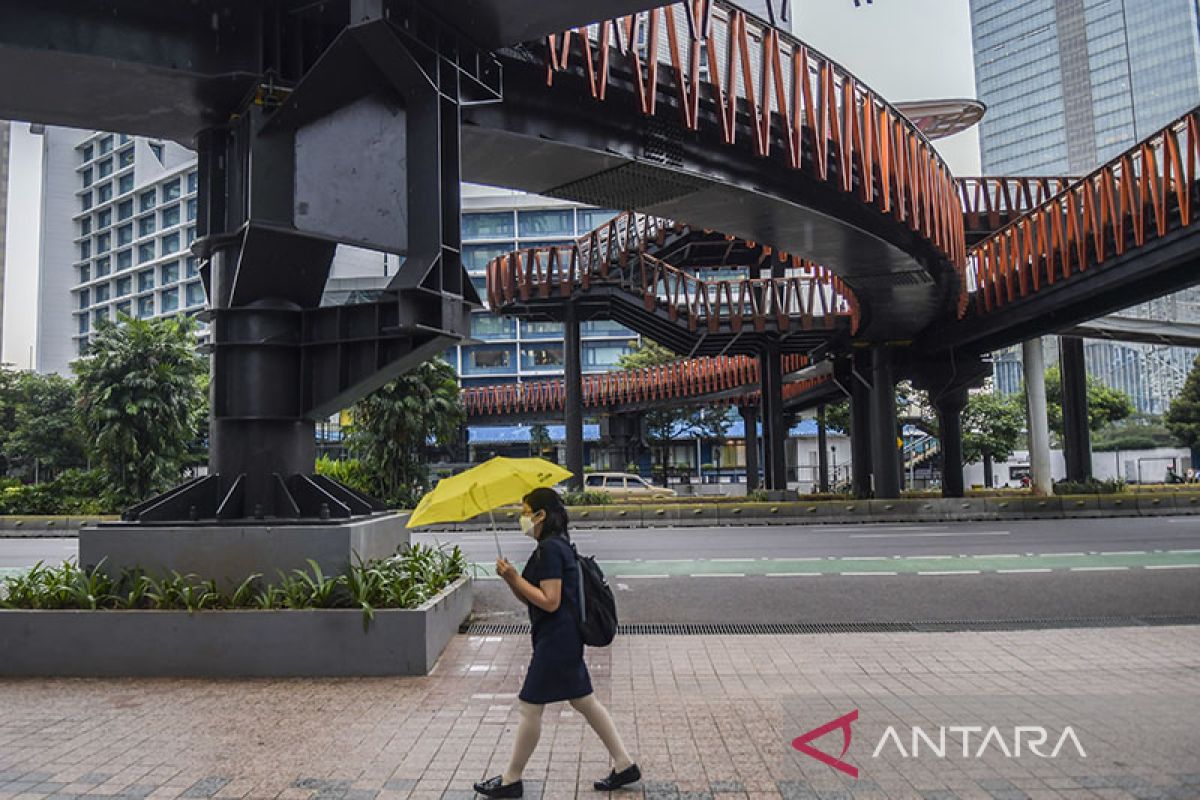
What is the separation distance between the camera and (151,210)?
312 ft

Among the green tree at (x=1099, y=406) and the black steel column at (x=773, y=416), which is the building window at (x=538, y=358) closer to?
the green tree at (x=1099, y=406)

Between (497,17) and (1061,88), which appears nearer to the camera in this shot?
(497,17)

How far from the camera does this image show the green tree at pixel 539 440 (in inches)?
2721

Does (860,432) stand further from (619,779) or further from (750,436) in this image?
(619,779)

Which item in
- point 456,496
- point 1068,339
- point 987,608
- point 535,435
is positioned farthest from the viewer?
point 535,435

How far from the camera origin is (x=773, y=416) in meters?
35.1

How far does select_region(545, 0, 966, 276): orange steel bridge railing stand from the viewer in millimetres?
12992

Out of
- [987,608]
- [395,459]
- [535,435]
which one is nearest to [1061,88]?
[535,435]

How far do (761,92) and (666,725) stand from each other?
1171cm

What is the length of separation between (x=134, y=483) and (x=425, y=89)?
81.1 feet

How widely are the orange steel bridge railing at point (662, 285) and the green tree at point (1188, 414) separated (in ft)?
137

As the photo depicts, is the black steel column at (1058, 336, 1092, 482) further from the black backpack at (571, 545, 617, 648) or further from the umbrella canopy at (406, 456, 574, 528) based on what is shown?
the black backpack at (571, 545, 617, 648)

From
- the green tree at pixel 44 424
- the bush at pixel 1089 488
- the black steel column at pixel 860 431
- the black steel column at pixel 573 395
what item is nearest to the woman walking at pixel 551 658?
the black steel column at pixel 573 395

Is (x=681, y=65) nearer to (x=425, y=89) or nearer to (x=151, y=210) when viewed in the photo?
(x=425, y=89)
